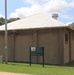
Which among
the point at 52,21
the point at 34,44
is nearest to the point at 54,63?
the point at 34,44

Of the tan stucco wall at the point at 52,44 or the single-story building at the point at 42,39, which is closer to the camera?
the tan stucco wall at the point at 52,44

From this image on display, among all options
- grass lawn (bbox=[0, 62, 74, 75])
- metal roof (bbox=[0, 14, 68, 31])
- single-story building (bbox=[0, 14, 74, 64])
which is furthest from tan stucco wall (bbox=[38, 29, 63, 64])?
grass lawn (bbox=[0, 62, 74, 75])

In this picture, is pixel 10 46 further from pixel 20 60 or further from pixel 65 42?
pixel 65 42

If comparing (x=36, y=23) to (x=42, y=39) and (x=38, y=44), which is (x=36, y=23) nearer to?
(x=42, y=39)

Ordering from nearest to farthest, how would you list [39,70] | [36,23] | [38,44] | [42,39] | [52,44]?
[39,70]
[52,44]
[42,39]
[38,44]
[36,23]

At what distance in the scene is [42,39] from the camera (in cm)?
2477

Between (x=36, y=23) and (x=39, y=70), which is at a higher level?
(x=36, y=23)

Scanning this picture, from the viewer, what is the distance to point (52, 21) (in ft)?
84.4

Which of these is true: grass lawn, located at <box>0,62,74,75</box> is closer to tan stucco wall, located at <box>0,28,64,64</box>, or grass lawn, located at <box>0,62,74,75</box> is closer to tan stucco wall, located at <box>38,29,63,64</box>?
tan stucco wall, located at <box>38,29,63,64</box>

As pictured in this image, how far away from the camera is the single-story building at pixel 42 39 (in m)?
23.7

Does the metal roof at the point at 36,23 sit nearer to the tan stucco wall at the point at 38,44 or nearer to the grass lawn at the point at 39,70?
the tan stucco wall at the point at 38,44

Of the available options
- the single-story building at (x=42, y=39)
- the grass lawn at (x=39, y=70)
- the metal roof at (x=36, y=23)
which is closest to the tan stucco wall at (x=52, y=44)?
the single-story building at (x=42, y=39)

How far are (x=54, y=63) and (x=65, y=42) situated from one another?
7.38 feet

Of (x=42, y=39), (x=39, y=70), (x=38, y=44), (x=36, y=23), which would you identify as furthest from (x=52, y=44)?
(x=39, y=70)
